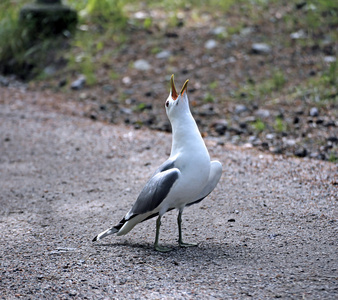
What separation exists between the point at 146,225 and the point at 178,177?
961mm

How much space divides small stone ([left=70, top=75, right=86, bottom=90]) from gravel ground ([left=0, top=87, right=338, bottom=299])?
1.96 meters

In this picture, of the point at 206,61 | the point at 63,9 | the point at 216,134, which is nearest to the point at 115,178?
the point at 216,134

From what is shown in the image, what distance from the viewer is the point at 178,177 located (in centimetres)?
325

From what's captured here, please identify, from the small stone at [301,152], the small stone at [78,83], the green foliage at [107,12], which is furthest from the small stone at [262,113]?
the green foliage at [107,12]

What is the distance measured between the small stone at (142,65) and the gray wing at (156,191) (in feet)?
18.1

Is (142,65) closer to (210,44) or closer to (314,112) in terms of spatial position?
(210,44)

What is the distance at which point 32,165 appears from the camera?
18.8 ft

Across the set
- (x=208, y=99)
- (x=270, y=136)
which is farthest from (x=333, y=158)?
(x=208, y=99)

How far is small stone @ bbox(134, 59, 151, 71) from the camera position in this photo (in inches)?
342

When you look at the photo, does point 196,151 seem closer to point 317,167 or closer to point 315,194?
point 315,194

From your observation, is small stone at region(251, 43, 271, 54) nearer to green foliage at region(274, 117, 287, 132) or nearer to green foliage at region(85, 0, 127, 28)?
green foliage at region(274, 117, 287, 132)

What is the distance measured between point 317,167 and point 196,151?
2254 mm

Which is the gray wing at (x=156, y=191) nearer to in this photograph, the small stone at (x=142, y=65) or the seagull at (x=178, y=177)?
the seagull at (x=178, y=177)

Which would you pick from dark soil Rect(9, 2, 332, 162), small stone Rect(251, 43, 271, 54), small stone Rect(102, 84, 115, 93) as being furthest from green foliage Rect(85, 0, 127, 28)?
small stone Rect(251, 43, 271, 54)
